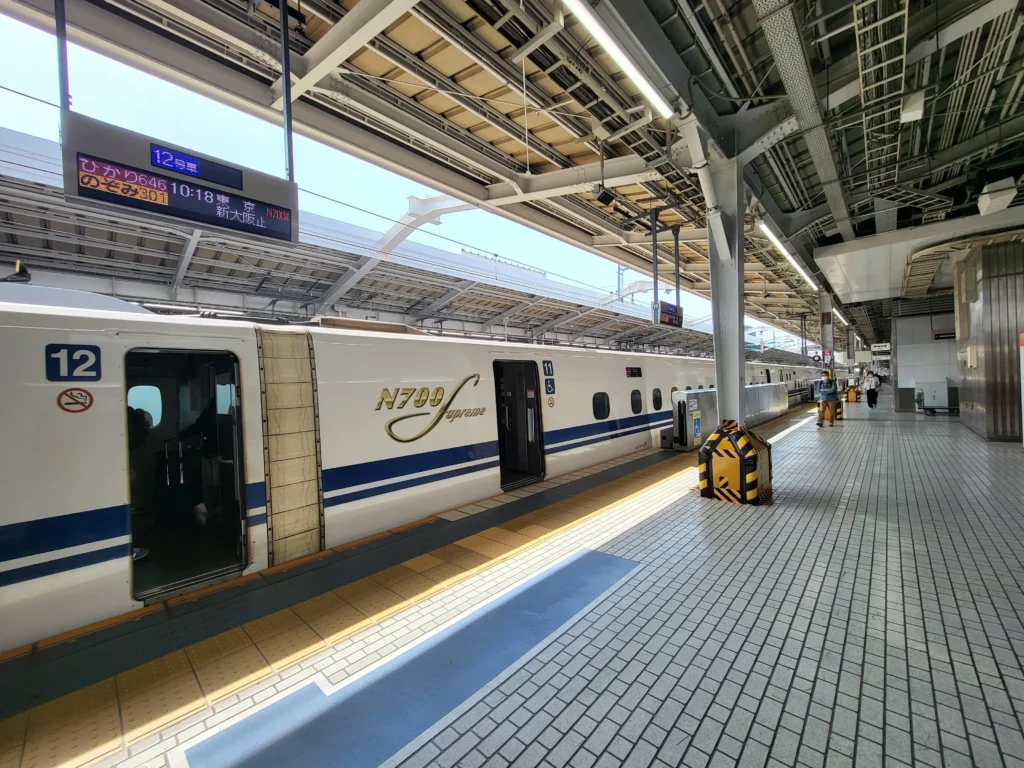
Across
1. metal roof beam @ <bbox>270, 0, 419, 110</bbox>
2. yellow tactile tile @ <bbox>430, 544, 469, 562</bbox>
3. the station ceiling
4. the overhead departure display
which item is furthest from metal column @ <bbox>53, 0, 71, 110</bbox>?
yellow tactile tile @ <bbox>430, 544, 469, 562</bbox>

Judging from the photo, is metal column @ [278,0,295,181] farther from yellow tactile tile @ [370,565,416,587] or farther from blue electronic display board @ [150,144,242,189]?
yellow tactile tile @ [370,565,416,587]

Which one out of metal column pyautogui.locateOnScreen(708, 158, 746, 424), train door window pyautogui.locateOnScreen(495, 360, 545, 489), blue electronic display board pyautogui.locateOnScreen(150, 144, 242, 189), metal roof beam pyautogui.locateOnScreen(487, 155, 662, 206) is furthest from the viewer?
train door window pyautogui.locateOnScreen(495, 360, 545, 489)

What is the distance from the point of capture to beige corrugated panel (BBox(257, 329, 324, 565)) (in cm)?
374

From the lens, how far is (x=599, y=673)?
2402mm

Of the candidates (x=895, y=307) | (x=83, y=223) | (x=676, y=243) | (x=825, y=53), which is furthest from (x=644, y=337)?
(x=83, y=223)

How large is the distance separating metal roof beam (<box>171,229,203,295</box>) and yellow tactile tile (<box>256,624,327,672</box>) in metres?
8.19

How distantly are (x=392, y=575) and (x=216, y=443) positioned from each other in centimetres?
269

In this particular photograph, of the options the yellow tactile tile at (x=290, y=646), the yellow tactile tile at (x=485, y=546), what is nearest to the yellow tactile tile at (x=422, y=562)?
the yellow tactile tile at (x=485, y=546)

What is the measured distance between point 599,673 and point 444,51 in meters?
5.47

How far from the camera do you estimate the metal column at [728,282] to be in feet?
19.1

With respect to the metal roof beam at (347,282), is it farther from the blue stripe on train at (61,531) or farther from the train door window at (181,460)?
the blue stripe on train at (61,531)

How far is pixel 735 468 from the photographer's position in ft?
17.9

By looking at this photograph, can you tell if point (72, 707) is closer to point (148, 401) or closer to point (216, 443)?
point (216, 443)

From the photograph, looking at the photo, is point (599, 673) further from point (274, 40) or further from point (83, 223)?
point (83, 223)
